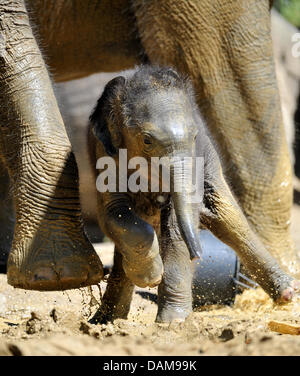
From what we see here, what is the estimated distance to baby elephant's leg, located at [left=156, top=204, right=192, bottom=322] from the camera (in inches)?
115

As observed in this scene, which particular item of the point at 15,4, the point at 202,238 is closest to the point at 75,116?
the point at 202,238

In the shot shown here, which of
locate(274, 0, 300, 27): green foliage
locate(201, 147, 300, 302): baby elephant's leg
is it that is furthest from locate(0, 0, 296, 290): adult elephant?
locate(274, 0, 300, 27): green foliage

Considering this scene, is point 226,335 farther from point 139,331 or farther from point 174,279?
point 174,279

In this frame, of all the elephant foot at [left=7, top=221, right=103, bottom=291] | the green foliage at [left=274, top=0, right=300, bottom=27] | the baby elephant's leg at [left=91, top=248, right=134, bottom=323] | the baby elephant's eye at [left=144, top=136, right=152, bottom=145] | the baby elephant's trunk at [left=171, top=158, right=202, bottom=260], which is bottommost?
the baby elephant's leg at [left=91, top=248, right=134, bottom=323]

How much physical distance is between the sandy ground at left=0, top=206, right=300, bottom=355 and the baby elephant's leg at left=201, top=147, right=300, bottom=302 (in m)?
0.12

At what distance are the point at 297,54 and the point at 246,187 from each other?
5549 millimetres

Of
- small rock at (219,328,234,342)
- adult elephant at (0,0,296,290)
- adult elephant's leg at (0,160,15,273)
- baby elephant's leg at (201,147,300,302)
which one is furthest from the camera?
adult elephant's leg at (0,160,15,273)

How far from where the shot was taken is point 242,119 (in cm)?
390

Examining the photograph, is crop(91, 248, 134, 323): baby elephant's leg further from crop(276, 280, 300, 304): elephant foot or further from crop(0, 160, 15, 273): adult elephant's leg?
crop(0, 160, 15, 273): adult elephant's leg

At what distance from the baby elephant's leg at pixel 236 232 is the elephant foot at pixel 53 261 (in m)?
0.64

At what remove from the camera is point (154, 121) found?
8.91 ft

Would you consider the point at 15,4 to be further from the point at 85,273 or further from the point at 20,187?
the point at 85,273

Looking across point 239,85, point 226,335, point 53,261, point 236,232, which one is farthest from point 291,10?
point 226,335

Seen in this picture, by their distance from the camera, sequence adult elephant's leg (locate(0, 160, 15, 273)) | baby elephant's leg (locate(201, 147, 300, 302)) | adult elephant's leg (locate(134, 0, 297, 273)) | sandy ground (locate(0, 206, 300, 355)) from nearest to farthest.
A: sandy ground (locate(0, 206, 300, 355)) < baby elephant's leg (locate(201, 147, 300, 302)) < adult elephant's leg (locate(134, 0, 297, 273)) < adult elephant's leg (locate(0, 160, 15, 273))
